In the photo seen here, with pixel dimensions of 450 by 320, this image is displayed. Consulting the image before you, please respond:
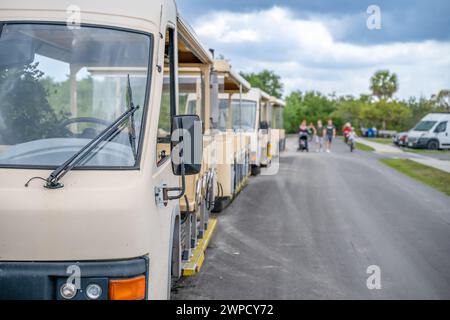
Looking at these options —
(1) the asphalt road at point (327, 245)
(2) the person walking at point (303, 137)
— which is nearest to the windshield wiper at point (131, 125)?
(1) the asphalt road at point (327, 245)

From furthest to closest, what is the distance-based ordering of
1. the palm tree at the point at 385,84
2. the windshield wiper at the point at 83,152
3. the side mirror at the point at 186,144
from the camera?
the palm tree at the point at 385,84 < the side mirror at the point at 186,144 < the windshield wiper at the point at 83,152

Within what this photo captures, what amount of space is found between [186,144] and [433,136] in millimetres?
34696

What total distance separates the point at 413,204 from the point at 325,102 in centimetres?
7105

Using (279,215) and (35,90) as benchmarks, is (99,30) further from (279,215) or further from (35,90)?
(279,215)

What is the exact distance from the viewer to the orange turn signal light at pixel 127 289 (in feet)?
11.7

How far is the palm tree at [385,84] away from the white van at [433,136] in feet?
149

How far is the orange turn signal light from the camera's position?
3.57m

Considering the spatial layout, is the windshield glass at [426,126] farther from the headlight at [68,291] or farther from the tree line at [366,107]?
the headlight at [68,291]

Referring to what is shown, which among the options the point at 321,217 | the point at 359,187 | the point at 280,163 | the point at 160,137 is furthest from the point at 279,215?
the point at 280,163

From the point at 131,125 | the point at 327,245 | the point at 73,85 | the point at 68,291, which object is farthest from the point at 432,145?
the point at 68,291

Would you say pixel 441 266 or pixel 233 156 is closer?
pixel 441 266

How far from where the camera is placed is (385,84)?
8225cm

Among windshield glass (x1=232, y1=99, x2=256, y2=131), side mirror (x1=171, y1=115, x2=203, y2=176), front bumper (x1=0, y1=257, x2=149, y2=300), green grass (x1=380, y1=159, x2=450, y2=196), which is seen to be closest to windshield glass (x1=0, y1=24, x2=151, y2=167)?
side mirror (x1=171, y1=115, x2=203, y2=176)

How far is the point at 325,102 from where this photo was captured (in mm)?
82125
